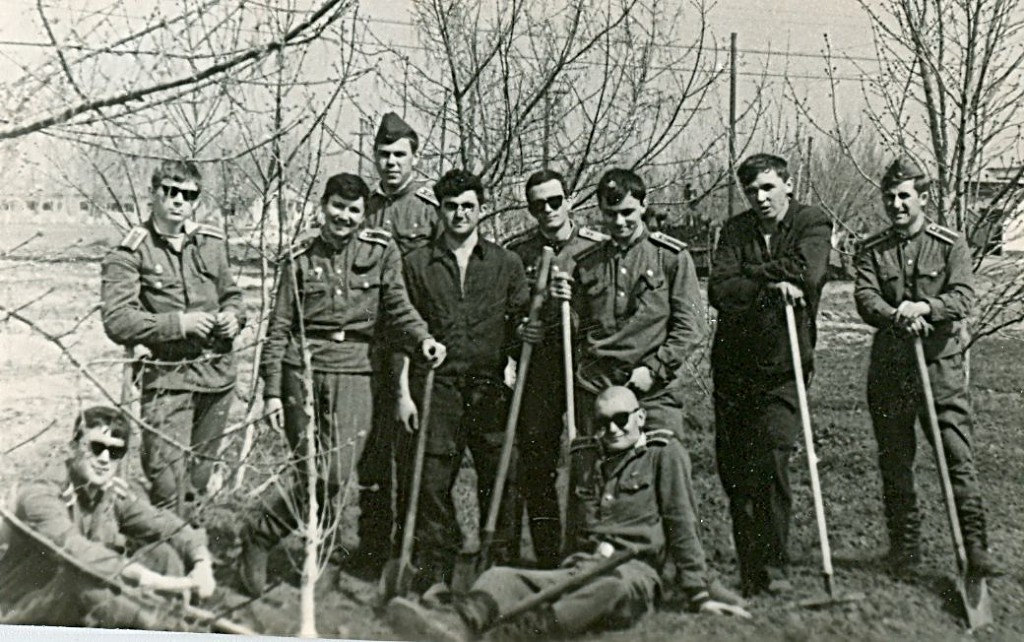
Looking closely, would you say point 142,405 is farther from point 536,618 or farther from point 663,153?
point 663,153

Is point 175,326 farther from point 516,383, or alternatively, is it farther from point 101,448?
point 516,383

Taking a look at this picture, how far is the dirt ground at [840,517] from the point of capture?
4.72 m

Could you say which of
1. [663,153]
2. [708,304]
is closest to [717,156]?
[663,153]

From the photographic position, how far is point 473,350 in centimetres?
504

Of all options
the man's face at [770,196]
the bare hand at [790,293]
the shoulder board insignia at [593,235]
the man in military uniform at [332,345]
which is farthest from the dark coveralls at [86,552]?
the man's face at [770,196]

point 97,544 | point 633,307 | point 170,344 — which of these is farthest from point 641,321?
point 97,544

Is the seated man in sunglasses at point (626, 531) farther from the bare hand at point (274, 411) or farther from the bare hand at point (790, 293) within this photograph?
A: the bare hand at point (274, 411)

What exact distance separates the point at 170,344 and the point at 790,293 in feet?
10.0

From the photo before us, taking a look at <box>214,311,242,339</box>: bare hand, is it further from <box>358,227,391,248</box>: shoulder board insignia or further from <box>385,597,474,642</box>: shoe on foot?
<box>385,597,474,642</box>: shoe on foot

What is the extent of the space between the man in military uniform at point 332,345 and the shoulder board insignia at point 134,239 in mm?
796

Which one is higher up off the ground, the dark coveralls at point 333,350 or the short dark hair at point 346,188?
the short dark hair at point 346,188

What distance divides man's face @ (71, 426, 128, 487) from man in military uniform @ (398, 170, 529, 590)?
1.38 metres

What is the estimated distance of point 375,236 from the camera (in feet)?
16.9

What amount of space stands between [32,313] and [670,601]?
3695 mm
